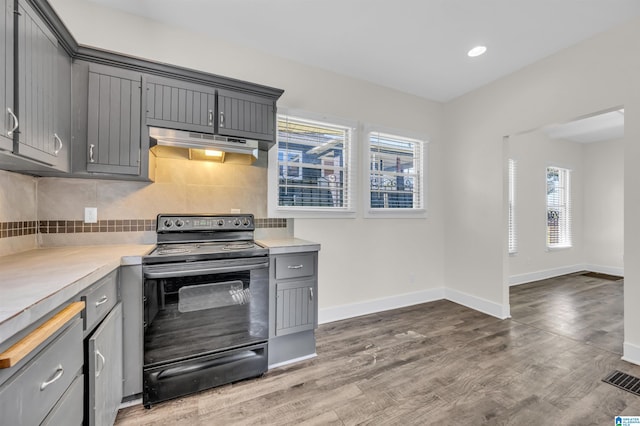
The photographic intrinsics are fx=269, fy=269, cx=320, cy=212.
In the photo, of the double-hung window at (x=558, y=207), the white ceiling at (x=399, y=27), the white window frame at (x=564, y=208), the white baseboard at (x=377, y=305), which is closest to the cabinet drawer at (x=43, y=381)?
the white baseboard at (x=377, y=305)

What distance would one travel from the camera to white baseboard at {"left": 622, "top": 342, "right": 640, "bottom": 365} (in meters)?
2.25

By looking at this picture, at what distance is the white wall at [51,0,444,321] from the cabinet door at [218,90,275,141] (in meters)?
0.58

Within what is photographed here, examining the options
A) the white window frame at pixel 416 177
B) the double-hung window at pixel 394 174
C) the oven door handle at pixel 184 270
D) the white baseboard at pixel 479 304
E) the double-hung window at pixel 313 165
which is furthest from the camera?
the double-hung window at pixel 394 174

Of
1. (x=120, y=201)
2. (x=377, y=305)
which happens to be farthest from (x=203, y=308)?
(x=377, y=305)

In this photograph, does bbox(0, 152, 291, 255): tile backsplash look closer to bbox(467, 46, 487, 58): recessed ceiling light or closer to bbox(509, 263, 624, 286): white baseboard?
bbox(467, 46, 487, 58): recessed ceiling light

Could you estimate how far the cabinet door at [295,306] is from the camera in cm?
220

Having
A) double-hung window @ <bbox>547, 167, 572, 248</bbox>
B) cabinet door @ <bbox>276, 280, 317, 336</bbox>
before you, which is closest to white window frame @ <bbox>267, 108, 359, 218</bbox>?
A: cabinet door @ <bbox>276, 280, 317, 336</bbox>

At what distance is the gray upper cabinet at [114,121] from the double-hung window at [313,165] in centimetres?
127

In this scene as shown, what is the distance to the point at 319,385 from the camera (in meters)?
1.99

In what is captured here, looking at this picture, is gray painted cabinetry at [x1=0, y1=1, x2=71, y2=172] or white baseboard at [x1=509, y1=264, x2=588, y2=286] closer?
gray painted cabinetry at [x1=0, y1=1, x2=71, y2=172]

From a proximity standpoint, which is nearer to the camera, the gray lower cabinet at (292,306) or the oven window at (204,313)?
the oven window at (204,313)

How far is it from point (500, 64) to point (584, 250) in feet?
17.8

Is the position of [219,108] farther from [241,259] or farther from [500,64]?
[500,64]

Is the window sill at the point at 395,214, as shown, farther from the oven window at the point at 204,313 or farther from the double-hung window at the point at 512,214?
the double-hung window at the point at 512,214
